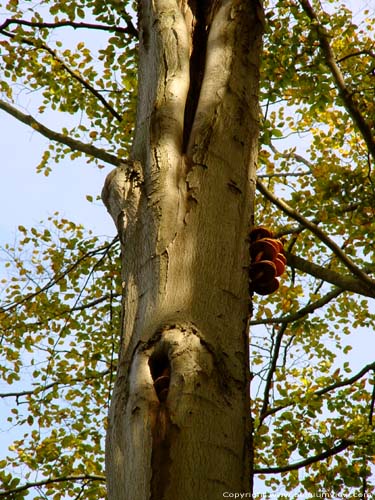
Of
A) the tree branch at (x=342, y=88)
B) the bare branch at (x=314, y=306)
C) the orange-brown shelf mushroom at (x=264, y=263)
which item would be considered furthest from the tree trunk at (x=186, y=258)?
the bare branch at (x=314, y=306)

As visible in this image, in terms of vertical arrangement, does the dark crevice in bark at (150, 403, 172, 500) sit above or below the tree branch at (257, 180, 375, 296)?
below

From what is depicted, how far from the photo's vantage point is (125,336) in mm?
2039

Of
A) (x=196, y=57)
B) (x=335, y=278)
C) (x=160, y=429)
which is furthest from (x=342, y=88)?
(x=160, y=429)

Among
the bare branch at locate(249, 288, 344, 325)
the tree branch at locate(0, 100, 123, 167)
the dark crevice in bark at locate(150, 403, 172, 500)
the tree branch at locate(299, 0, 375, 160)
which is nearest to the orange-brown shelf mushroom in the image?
the dark crevice in bark at locate(150, 403, 172, 500)

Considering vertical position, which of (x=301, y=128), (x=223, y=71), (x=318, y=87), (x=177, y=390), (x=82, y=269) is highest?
(x=301, y=128)

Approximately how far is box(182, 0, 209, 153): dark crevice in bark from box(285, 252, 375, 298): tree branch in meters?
1.75

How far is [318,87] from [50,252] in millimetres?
3566

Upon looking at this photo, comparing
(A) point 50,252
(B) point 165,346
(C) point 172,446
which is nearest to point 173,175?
(B) point 165,346

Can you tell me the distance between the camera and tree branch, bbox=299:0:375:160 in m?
5.30

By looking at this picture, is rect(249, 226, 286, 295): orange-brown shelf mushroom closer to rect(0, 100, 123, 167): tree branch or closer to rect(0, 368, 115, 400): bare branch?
rect(0, 100, 123, 167): tree branch

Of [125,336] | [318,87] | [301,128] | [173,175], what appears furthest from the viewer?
[301,128]

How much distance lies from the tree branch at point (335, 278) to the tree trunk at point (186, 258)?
1.89 metres

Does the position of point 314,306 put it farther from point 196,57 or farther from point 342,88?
point 196,57

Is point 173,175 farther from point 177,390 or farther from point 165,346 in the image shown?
point 177,390
